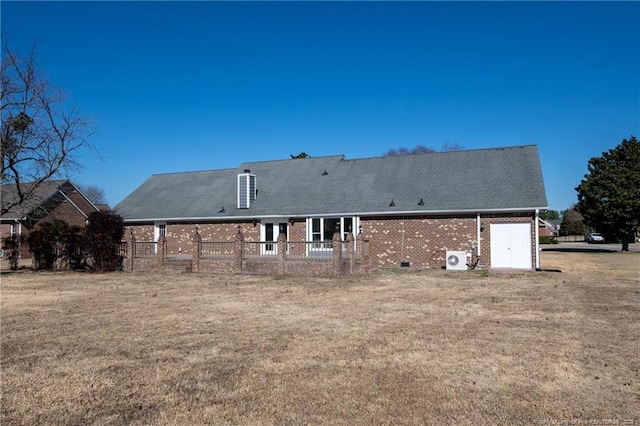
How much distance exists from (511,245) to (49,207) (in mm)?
30758

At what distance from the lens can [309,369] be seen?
6215 mm

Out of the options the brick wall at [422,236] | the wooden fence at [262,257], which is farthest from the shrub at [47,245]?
the brick wall at [422,236]

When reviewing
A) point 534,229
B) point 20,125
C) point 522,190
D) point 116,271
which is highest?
point 20,125

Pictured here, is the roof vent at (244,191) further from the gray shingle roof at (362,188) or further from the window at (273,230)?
the window at (273,230)

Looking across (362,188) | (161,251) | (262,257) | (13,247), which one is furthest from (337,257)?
(13,247)

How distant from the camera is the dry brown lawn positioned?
4.84 metres

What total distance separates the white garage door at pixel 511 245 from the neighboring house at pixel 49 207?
28.5m

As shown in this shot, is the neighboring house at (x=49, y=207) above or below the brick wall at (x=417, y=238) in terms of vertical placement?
above

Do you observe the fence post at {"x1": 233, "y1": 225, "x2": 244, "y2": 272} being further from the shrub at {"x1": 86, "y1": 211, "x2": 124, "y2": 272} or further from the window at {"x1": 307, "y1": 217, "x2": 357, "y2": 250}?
the shrub at {"x1": 86, "y1": 211, "x2": 124, "y2": 272}

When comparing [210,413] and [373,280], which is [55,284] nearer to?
[373,280]

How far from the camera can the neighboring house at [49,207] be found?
112 ft

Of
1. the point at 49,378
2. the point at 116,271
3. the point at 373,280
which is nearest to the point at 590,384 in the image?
the point at 49,378

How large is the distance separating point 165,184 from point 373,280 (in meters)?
20.0

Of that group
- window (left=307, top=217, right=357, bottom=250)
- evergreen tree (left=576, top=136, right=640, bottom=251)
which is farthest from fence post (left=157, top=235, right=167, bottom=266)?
evergreen tree (left=576, top=136, right=640, bottom=251)
